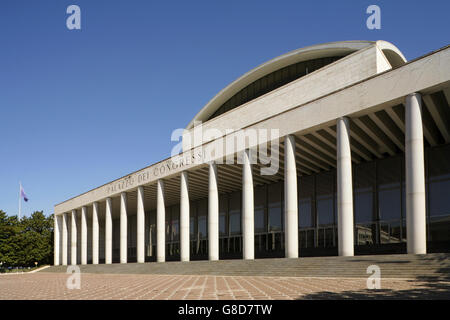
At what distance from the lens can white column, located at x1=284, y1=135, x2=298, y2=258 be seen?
23.7 metres

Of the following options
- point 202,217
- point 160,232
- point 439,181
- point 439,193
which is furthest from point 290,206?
point 202,217

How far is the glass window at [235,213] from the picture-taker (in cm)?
4159

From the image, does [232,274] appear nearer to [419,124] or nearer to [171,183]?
[419,124]

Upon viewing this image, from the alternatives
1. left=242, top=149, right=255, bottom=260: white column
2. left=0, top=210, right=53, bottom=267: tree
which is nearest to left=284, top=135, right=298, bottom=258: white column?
left=242, top=149, right=255, bottom=260: white column

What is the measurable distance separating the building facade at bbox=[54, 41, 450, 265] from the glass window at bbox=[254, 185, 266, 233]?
107 mm

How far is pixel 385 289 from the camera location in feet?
37.0

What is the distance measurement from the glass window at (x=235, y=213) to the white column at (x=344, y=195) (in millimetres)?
20609

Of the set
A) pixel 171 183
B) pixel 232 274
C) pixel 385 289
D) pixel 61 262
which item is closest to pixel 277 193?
pixel 171 183

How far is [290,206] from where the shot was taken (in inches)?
952

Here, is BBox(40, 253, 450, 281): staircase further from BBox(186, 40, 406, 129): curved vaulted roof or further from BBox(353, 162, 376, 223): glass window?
BBox(186, 40, 406, 129): curved vaulted roof

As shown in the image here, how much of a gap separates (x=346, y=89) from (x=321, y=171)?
12410 mm

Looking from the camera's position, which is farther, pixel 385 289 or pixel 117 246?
pixel 117 246

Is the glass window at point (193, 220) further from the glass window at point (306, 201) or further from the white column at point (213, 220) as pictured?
the white column at point (213, 220)
